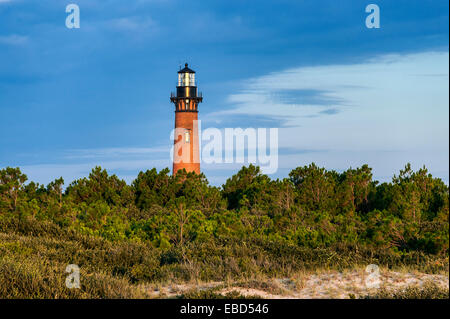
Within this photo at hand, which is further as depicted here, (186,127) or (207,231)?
(186,127)

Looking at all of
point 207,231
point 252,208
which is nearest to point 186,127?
point 252,208

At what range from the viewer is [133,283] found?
12977 mm

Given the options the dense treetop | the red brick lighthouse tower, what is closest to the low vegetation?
the dense treetop

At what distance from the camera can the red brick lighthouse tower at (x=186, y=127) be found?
51.0m

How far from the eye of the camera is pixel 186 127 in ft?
169

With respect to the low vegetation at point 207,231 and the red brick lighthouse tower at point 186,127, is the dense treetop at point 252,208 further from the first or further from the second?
the red brick lighthouse tower at point 186,127

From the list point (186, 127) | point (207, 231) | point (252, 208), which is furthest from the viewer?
point (186, 127)

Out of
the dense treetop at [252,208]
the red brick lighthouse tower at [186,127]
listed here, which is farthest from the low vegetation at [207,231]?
the red brick lighthouse tower at [186,127]

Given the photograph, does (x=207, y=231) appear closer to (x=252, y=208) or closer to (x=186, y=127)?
(x=252, y=208)

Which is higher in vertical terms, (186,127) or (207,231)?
(186,127)

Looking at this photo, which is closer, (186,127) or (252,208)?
(252,208)

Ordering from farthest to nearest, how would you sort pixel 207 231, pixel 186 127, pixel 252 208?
pixel 186 127 < pixel 252 208 < pixel 207 231
